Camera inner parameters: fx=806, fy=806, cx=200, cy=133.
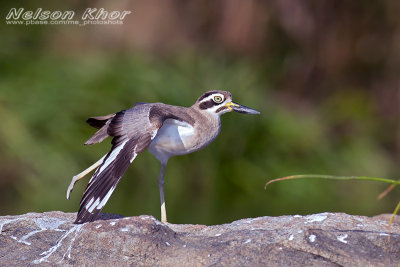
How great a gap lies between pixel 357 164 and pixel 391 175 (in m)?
0.45

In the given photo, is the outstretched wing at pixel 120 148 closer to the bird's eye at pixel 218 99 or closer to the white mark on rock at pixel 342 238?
the bird's eye at pixel 218 99

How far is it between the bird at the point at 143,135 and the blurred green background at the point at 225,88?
2915 millimetres

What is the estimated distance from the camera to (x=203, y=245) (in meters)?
4.20

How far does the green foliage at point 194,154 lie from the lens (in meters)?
9.20

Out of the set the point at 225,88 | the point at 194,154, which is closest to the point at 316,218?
the point at 194,154

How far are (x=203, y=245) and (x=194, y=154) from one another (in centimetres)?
585

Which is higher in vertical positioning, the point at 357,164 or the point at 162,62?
the point at 162,62

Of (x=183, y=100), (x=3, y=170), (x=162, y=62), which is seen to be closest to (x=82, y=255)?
(x=3, y=170)

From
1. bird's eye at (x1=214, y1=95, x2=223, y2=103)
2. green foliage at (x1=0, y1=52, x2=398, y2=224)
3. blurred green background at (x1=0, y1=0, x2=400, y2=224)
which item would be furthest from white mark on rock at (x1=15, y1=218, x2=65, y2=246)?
blurred green background at (x1=0, y1=0, x2=400, y2=224)

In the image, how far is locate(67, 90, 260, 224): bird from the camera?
15.3ft

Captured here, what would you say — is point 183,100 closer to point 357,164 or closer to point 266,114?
point 266,114

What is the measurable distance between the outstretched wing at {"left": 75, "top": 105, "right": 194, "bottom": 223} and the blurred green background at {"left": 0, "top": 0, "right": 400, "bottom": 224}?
3473mm

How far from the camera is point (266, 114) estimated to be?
11.1 metres

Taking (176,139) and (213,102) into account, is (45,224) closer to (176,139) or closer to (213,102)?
(176,139)
